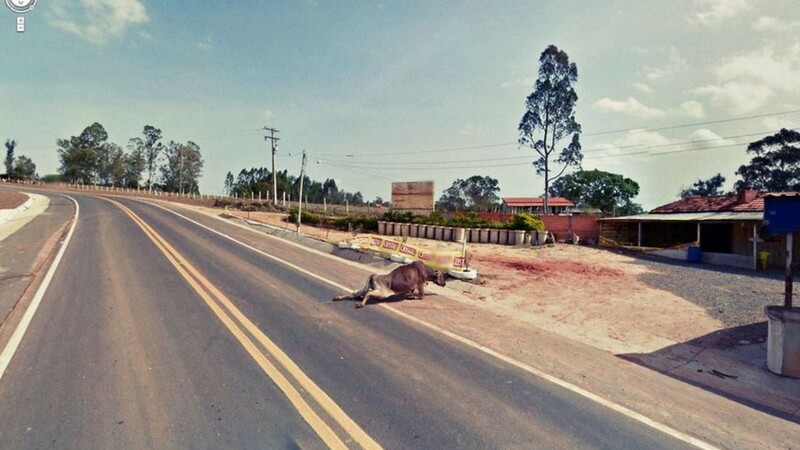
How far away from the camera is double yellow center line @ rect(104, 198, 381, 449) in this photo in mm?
3309

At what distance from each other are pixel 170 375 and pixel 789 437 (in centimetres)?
681

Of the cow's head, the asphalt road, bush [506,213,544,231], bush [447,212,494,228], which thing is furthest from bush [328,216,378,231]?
the asphalt road

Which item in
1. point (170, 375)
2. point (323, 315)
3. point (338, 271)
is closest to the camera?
point (170, 375)

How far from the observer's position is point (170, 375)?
14.3 ft

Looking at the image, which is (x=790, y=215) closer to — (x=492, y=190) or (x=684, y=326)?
(x=684, y=326)

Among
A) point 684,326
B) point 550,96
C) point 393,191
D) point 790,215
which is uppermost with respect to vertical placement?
point 550,96

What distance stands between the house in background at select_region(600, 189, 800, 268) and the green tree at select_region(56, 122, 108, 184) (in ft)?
341

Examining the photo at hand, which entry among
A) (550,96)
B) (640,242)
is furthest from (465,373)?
(550,96)

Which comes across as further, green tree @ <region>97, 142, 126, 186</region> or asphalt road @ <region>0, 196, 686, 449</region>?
green tree @ <region>97, 142, 126, 186</region>

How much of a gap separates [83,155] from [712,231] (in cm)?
10962

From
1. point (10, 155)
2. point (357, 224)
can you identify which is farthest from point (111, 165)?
point (357, 224)

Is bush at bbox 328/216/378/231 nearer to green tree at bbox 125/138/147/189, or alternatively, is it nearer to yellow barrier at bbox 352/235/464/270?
yellow barrier at bbox 352/235/464/270

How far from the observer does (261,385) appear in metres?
4.15

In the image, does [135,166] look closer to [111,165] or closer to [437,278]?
[111,165]
